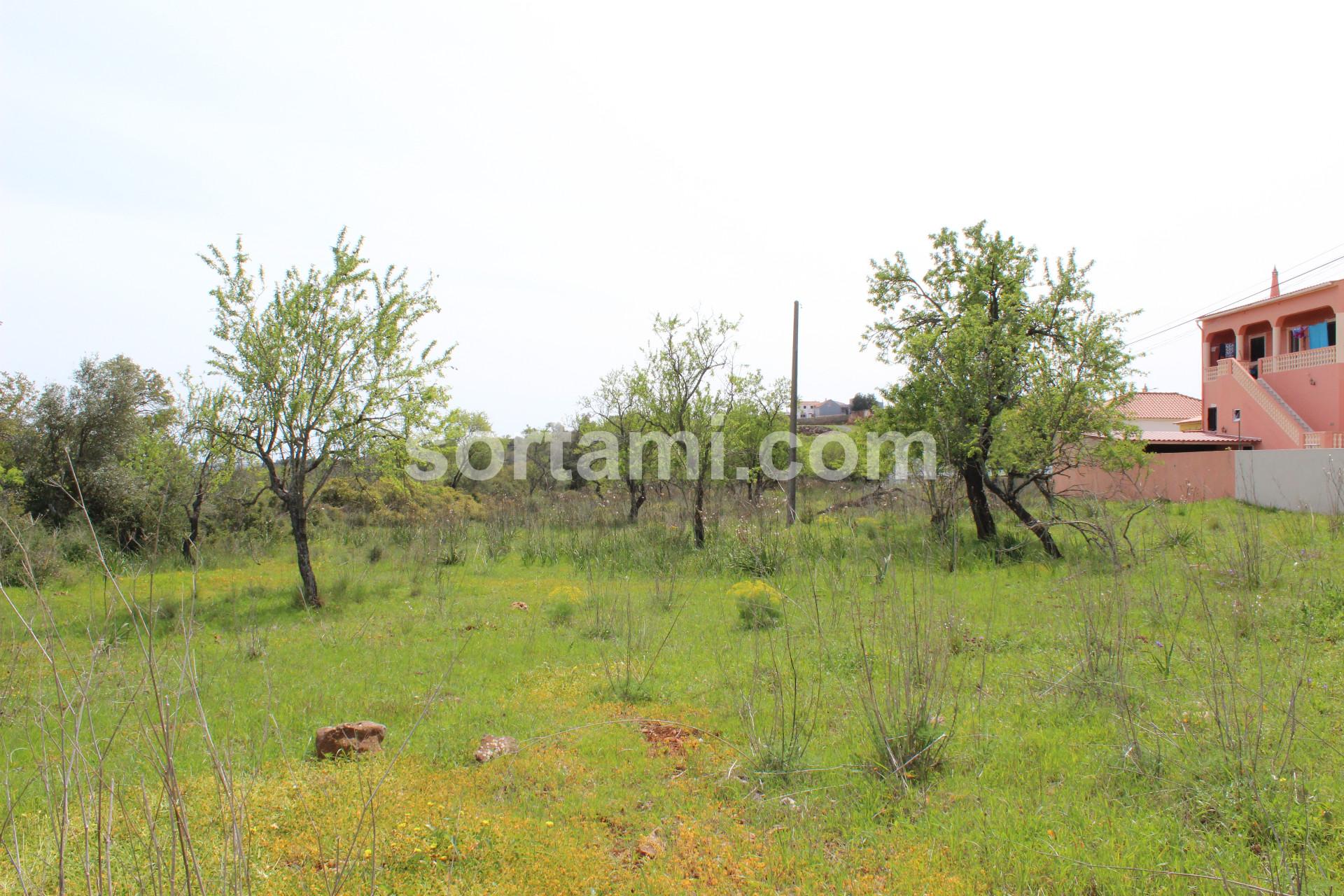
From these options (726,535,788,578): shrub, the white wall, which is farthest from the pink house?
(726,535,788,578): shrub

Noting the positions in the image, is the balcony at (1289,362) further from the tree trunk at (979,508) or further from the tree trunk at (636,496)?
the tree trunk at (636,496)

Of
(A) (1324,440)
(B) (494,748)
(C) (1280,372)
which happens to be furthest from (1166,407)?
(B) (494,748)

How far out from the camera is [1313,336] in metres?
23.4

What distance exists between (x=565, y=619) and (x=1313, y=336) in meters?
27.4

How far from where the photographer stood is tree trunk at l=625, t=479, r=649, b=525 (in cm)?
2070

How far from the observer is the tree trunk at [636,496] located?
67.9ft

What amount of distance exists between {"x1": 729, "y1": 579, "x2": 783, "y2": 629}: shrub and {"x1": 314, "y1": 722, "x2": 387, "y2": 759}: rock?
372cm

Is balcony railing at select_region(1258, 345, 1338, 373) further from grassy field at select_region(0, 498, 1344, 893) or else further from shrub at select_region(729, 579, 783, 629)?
shrub at select_region(729, 579, 783, 629)

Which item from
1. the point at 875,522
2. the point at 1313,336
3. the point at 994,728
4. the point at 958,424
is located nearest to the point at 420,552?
the point at 875,522

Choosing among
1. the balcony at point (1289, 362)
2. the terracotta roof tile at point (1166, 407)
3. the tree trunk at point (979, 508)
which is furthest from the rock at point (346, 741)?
the terracotta roof tile at point (1166, 407)

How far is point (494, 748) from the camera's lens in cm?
468

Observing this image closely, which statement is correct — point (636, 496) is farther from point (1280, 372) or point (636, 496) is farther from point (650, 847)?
point (1280, 372)

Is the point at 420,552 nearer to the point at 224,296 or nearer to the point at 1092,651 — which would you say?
the point at 224,296

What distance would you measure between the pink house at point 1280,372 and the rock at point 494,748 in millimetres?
25815
